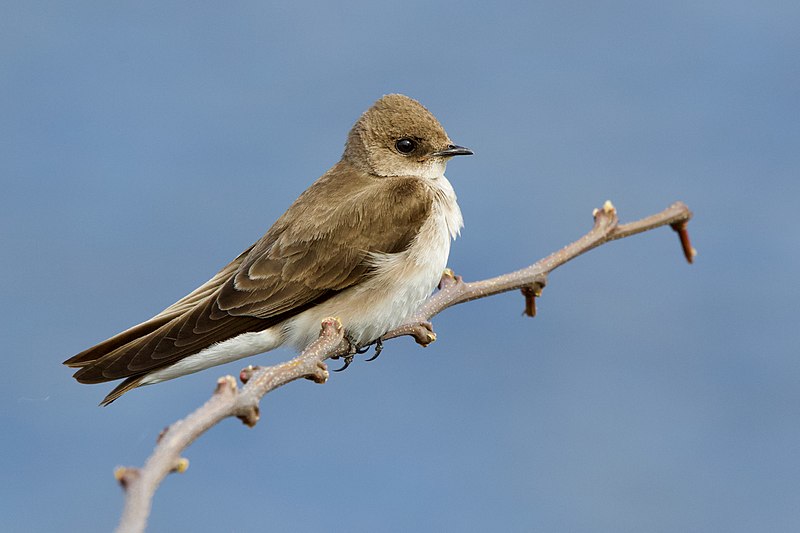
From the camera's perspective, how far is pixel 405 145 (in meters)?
5.26

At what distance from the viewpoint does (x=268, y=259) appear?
4.74 metres

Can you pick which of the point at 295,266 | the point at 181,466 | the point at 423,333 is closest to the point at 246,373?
the point at 181,466

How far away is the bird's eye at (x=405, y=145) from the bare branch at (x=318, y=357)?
41.7 inches

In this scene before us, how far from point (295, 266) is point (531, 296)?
4.04 ft

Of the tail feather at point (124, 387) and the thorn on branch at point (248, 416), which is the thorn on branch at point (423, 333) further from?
the thorn on branch at point (248, 416)

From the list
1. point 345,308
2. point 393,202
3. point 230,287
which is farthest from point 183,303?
point 393,202

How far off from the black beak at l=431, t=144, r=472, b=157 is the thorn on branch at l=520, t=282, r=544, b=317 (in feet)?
4.40

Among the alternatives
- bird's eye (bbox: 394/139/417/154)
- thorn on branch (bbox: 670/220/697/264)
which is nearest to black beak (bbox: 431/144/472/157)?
Result: bird's eye (bbox: 394/139/417/154)

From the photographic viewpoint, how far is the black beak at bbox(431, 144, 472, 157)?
5.18 meters

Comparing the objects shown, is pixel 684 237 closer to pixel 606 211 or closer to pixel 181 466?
pixel 606 211

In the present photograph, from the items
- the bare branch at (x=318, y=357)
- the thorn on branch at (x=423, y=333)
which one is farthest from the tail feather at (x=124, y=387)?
the thorn on branch at (x=423, y=333)

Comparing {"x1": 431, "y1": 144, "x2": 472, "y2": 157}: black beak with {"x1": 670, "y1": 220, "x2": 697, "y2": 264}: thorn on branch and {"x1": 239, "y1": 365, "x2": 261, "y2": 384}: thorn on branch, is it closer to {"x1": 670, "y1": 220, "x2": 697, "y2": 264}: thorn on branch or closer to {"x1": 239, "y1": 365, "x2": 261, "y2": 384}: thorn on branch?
{"x1": 670, "y1": 220, "x2": 697, "y2": 264}: thorn on branch

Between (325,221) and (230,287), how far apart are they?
539 mm

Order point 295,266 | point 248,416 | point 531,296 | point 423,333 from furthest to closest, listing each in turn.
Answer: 1. point 295,266
2. point 423,333
3. point 531,296
4. point 248,416
